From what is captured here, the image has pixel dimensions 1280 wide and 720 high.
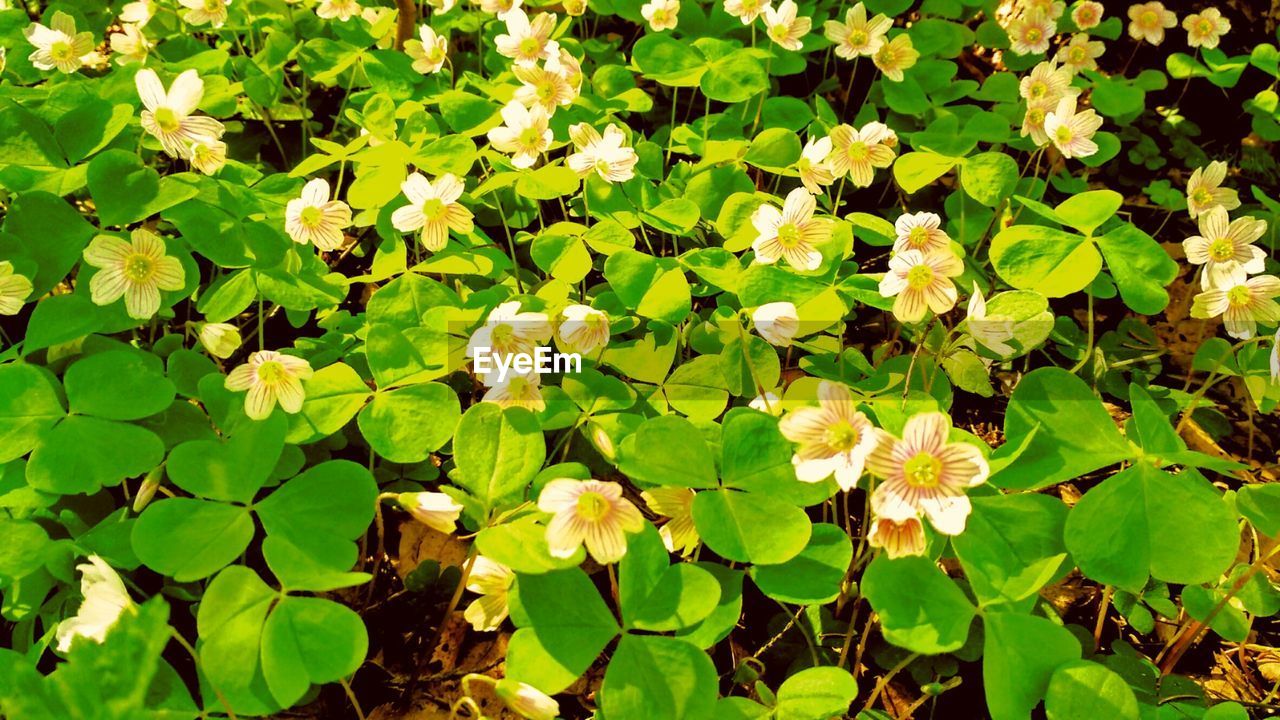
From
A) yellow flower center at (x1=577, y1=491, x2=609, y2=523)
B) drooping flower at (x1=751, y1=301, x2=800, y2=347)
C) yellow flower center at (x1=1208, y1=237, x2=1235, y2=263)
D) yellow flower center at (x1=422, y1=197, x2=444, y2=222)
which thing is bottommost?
yellow flower center at (x1=577, y1=491, x2=609, y2=523)

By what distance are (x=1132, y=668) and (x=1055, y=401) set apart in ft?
1.84

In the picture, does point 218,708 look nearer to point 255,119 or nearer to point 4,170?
point 4,170

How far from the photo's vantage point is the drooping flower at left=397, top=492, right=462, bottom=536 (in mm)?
1492

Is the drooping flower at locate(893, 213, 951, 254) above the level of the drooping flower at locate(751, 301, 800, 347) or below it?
above

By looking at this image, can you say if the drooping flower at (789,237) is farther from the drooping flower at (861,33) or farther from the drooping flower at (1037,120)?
the drooping flower at (861,33)

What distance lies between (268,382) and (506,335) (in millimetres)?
458

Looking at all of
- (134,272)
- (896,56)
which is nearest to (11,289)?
(134,272)

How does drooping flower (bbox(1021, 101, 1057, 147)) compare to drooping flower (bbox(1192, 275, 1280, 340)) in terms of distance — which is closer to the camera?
drooping flower (bbox(1192, 275, 1280, 340))

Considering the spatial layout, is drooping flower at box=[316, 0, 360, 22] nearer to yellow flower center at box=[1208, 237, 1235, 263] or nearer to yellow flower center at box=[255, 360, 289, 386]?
yellow flower center at box=[255, 360, 289, 386]

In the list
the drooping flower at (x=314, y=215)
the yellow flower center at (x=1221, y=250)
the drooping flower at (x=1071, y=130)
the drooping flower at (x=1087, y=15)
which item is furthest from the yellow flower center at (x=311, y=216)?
the drooping flower at (x=1087, y=15)

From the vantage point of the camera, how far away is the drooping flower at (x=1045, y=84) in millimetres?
2410

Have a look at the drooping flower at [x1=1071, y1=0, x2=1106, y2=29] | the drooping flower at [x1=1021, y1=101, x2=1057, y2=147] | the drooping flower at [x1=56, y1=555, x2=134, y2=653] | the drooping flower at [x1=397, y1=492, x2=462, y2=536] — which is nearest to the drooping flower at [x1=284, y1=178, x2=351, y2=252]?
the drooping flower at [x1=397, y1=492, x2=462, y2=536]

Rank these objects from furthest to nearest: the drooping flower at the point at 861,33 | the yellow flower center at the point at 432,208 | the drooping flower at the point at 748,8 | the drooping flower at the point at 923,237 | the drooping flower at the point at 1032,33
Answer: the drooping flower at the point at 1032,33 → the drooping flower at the point at 861,33 → the drooping flower at the point at 748,8 → the yellow flower center at the point at 432,208 → the drooping flower at the point at 923,237

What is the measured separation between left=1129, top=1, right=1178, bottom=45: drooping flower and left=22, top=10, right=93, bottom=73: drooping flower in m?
3.40
